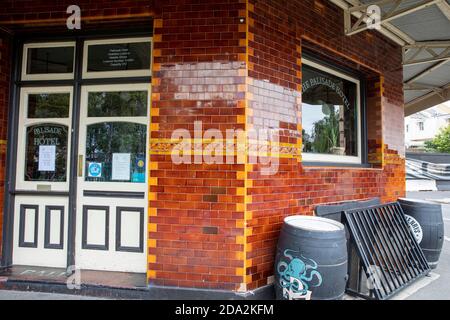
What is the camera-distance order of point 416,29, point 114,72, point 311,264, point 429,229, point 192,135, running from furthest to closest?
1. point 416,29
2. point 429,229
3. point 114,72
4. point 192,135
5. point 311,264

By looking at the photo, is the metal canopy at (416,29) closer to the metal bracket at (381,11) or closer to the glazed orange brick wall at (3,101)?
the metal bracket at (381,11)

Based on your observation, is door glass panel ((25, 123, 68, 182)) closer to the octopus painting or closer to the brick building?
the brick building

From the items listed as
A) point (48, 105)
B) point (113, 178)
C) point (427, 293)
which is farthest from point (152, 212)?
point (427, 293)

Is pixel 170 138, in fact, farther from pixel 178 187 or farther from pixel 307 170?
pixel 307 170

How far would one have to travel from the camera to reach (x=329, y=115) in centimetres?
493

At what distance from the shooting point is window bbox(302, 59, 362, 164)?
14.8ft

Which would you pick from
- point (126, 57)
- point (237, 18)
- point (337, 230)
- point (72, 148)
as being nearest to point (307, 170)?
point (337, 230)

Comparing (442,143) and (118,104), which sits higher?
(442,143)

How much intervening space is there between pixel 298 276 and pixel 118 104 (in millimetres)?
2730

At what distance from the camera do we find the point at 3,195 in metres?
4.00

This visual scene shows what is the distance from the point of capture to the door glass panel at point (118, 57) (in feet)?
12.9

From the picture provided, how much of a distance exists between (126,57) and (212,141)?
157cm

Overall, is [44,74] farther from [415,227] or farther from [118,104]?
[415,227]

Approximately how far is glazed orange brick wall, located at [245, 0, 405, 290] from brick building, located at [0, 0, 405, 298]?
0.02m
